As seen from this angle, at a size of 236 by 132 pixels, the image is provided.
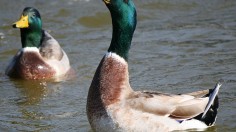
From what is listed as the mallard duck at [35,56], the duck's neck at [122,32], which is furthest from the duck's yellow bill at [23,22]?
the duck's neck at [122,32]

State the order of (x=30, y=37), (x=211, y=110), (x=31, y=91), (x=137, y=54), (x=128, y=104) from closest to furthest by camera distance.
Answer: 1. (x=128, y=104)
2. (x=211, y=110)
3. (x=31, y=91)
4. (x=137, y=54)
5. (x=30, y=37)

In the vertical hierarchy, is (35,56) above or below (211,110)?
below

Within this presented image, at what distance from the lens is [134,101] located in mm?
6977

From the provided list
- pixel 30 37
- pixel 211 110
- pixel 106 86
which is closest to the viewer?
pixel 106 86

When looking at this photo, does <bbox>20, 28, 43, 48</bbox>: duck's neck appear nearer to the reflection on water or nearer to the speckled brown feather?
the reflection on water

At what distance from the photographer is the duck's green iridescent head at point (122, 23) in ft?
24.1

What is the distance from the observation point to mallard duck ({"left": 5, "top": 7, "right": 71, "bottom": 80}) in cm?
1104

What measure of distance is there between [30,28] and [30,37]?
0.18 metres

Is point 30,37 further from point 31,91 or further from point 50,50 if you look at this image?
point 31,91

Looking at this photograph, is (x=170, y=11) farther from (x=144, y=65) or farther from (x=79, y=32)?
(x=144, y=65)

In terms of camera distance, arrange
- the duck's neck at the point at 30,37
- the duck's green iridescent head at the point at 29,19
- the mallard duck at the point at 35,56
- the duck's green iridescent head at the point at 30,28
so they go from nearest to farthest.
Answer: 1. the mallard duck at the point at 35,56
2. the duck's green iridescent head at the point at 29,19
3. the duck's green iridescent head at the point at 30,28
4. the duck's neck at the point at 30,37

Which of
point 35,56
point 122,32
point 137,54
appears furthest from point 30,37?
point 122,32

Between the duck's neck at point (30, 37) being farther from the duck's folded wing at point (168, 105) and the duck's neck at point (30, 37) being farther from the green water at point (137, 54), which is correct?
the duck's folded wing at point (168, 105)

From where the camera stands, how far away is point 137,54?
1155cm
